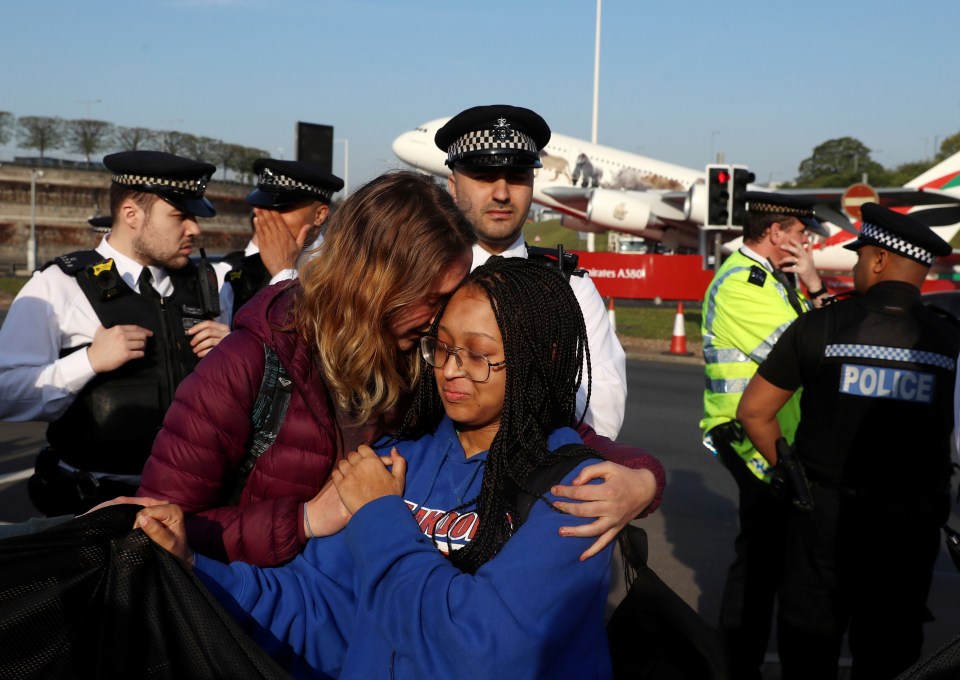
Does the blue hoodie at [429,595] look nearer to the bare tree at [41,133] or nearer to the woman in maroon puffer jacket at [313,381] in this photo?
the woman in maroon puffer jacket at [313,381]

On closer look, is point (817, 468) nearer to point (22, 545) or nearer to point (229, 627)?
point (229, 627)

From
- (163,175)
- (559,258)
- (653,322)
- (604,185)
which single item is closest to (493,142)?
(559,258)

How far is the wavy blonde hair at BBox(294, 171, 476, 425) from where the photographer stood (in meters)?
2.13

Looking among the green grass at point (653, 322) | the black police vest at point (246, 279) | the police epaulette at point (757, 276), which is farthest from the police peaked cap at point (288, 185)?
the green grass at point (653, 322)

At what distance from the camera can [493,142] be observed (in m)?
3.52

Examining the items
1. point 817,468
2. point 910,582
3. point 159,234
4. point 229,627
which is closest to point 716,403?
point 817,468

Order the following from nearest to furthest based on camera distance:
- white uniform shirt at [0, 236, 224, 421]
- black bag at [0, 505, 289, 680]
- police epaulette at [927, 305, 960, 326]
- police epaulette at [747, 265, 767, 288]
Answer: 1. black bag at [0, 505, 289, 680]
2. white uniform shirt at [0, 236, 224, 421]
3. police epaulette at [927, 305, 960, 326]
4. police epaulette at [747, 265, 767, 288]

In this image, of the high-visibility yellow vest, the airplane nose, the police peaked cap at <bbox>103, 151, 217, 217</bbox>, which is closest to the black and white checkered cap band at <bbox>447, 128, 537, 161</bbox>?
the police peaked cap at <bbox>103, 151, 217, 217</bbox>

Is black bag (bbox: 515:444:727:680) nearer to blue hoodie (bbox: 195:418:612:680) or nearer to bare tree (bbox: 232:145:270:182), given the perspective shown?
blue hoodie (bbox: 195:418:612:680)

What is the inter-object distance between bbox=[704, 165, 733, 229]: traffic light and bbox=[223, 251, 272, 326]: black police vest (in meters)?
11.6

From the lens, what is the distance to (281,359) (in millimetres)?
2166

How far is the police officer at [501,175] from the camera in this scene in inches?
138

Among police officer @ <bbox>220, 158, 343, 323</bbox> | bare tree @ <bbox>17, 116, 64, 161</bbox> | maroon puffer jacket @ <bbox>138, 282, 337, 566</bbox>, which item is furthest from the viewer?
bare tree @ <bbox>17, 116, 64, 161</bbox>

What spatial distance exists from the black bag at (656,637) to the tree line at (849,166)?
3279 inches
